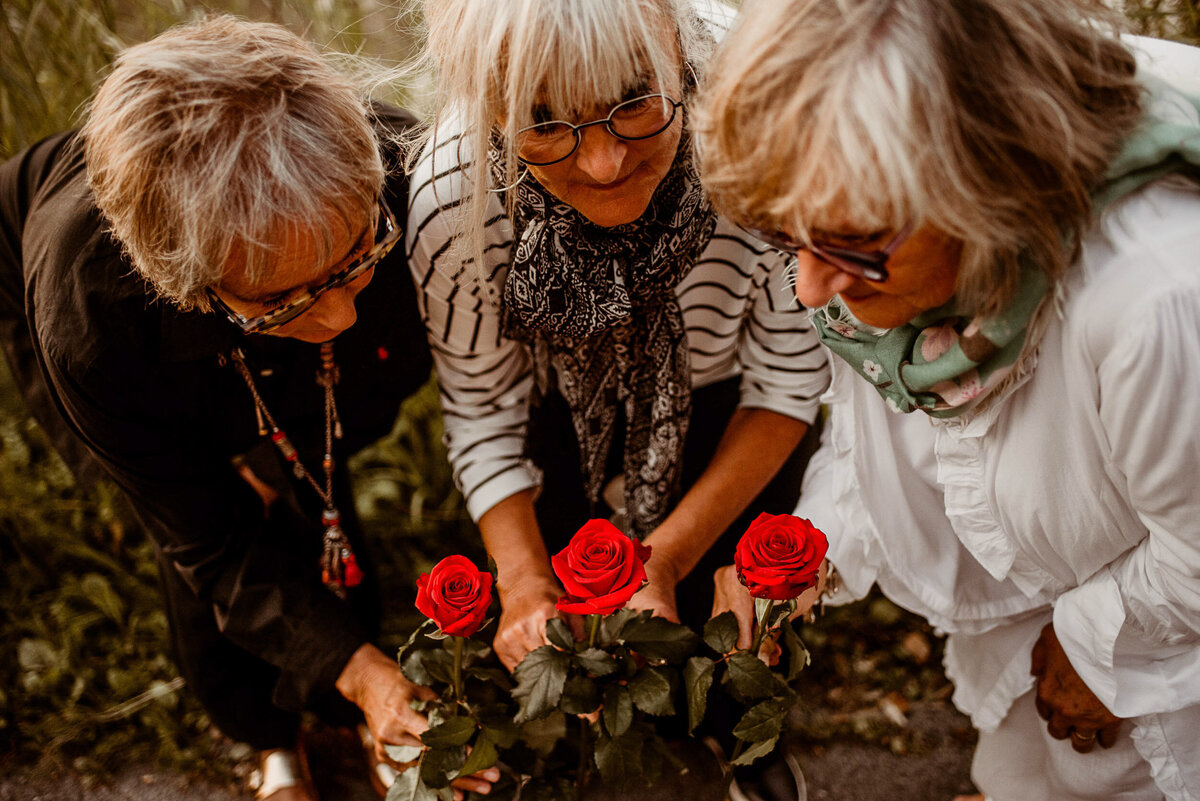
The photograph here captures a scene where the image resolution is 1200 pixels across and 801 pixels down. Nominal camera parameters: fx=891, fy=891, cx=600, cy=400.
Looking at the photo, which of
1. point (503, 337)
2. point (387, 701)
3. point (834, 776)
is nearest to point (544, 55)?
point (503, 337)

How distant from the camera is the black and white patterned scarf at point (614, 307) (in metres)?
1.77

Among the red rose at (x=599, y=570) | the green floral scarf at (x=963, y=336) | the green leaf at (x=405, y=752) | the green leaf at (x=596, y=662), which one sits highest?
the green floral scarf at (x=963, y=336)

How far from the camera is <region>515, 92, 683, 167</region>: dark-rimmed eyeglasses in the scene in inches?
59.2

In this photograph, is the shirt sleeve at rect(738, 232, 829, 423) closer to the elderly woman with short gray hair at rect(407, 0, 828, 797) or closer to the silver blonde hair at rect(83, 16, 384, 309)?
the elderly woman with short gray hair at rect(407, 0, 828, 797)

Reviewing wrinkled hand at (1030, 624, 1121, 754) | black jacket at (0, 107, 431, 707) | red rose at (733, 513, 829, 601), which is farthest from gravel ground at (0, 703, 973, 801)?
red rose at (733, 513, 829, 601)

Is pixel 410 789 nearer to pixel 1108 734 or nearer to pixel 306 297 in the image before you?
pixel 306 297

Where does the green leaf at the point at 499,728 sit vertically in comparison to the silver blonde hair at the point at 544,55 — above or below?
below

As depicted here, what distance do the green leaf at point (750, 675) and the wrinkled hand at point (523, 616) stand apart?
0.45 metres

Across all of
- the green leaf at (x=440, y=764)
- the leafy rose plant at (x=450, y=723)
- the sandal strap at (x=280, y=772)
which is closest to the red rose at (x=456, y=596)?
the leafy rose plant at (x=450, y=723)

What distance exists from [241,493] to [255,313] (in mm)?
869

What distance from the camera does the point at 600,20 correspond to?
142 centimetres

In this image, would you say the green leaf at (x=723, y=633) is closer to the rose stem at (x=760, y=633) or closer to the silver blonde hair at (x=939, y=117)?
the rose stem at (x=760, y=633)

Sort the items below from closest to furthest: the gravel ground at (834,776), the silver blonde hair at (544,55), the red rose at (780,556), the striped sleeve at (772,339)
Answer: the red rose at (780,556) → the silver blonde hair at (544,55) → the striped sleeve at (772,339) → the gravel ground at (834,776)

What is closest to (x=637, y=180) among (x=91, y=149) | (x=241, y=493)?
(x=91, y=149)
